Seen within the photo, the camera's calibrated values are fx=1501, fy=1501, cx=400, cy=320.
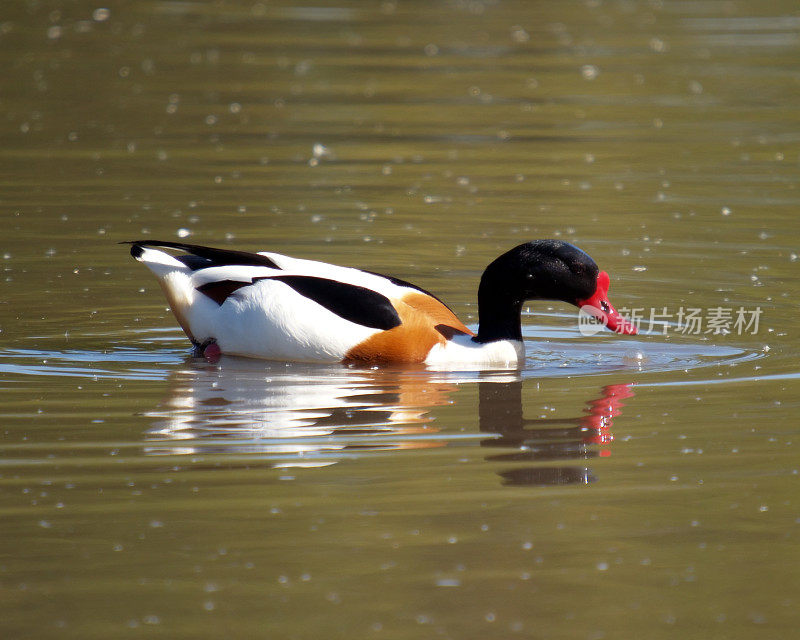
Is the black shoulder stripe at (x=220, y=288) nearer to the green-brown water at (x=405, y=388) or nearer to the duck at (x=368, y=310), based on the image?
the duck at (x=368, y=310)

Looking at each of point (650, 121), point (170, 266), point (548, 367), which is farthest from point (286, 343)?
point (650, 121)

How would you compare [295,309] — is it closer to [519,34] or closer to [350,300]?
[350,300]

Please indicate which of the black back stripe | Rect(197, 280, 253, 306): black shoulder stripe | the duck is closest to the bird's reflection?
the duck

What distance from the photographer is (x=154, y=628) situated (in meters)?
5.21

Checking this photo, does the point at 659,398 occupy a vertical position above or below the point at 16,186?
below

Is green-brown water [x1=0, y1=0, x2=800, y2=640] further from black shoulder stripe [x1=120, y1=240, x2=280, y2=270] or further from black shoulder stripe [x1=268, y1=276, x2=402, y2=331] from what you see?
black shoulder stripe [x1=120, y1=240, x2=280, y2=270]

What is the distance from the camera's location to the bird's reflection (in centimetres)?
718

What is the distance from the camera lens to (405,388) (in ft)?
28.3

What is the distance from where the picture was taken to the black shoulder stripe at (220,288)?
9523mm

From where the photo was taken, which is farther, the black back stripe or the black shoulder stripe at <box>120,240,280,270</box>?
the black shoulder stripe at <box>120,240,280,270</box>

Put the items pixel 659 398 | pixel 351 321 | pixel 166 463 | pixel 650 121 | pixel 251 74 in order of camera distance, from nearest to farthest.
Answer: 1. pixel 166 463
2. pixel 659 398
3. pixel 351 321
4. pixel 650 121
5. pixel 251 74

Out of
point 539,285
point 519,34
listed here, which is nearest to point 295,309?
point 539,285

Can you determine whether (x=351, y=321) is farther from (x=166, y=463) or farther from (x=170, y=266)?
(x=166, y=463)

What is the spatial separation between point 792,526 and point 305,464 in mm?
2188
